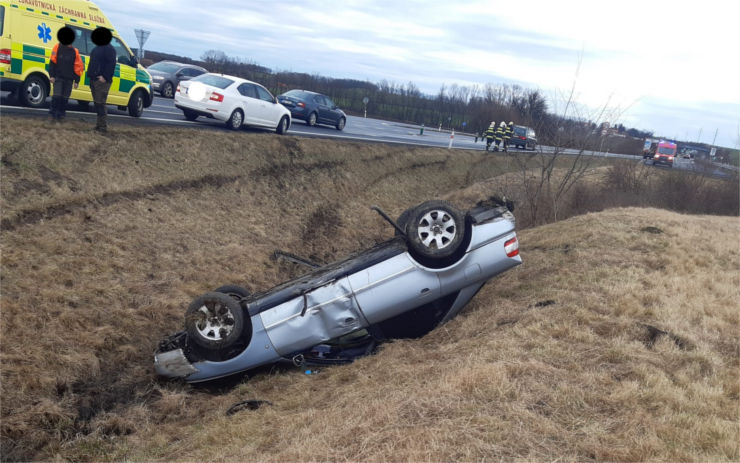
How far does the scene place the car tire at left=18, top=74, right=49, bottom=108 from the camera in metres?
11.4

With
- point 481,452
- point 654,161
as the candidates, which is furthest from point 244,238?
point 654,161

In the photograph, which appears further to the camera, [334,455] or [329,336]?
[329,336]

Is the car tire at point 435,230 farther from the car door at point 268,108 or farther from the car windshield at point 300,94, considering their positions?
the car windshield at point 300,94

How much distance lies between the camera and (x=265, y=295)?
625cm

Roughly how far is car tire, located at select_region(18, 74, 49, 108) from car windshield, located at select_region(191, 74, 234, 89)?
4037 millimetres

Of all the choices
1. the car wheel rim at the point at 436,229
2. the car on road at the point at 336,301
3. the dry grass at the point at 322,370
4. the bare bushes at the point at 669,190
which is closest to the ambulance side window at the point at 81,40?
the dry grass at the point at 322,370

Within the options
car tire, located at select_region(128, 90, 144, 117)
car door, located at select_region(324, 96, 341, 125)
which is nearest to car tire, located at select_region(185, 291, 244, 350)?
car tire, located at select_region(128, 90, 144, 117)

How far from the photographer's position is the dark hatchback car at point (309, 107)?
22.8 m

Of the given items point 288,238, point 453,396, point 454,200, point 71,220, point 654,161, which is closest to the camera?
point 453,396

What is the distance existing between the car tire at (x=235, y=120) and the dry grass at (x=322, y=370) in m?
2.65

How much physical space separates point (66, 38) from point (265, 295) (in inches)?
337

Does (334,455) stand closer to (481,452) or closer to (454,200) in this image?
(481,452)

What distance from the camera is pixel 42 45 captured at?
11.2 m

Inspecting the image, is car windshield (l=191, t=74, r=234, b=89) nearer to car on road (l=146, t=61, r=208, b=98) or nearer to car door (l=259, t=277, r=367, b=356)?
car on road (l=146, t=61, r=208, b=98)
